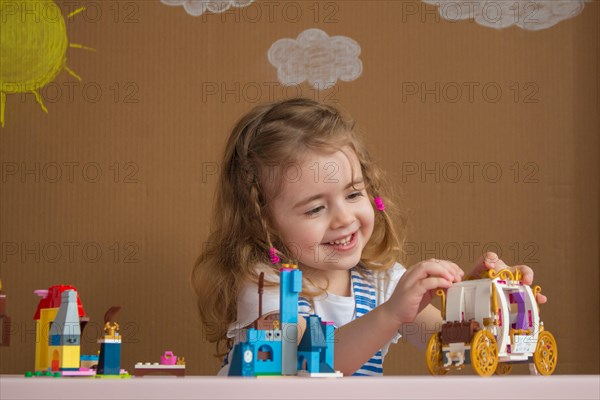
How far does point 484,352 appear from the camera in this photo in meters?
0.86

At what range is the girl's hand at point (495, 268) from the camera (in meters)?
0.98

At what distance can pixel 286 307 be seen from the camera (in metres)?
0.85

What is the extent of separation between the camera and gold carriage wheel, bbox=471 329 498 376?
0.84 metres

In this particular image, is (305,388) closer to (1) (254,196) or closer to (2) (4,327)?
(2) (4,327)

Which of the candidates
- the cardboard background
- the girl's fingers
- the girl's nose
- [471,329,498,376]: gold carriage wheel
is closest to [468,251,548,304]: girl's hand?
the girl's fingers

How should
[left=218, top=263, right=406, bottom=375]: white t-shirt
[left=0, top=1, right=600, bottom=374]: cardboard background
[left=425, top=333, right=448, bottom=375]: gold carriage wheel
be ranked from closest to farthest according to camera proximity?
[left=425, top=333, right=448, bottom=375]: gold carriage wheel → [left=218, top=263, right=406, bottom=375]: white t-shirt → [left=0, top=1, right=600, bottom=374]: cardboard background

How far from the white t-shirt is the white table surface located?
0.36 m

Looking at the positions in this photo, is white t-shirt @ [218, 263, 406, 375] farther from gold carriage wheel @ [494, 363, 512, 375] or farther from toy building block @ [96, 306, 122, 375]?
gold carriage wheel @ [494, 363, 512, 375]

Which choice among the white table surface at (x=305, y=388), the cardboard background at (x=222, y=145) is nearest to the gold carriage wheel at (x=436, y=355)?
the white table surface at (x=305, y=388)

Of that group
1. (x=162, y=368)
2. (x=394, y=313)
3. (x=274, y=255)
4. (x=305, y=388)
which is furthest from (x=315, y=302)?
(x=305, y=388)

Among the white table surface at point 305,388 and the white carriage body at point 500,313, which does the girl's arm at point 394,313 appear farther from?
the white table surface at point 305,388

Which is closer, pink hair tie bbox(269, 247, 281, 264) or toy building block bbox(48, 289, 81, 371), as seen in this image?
toy building block bbox(48, 289, 81, 371)

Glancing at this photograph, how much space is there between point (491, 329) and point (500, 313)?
22 mm

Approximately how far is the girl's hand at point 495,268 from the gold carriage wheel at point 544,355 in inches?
2.3
